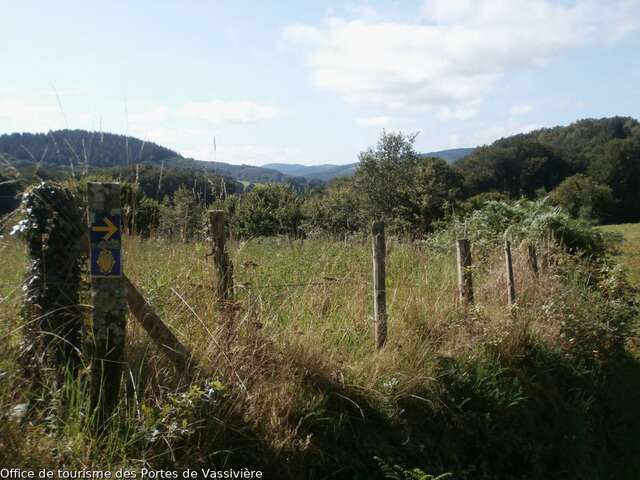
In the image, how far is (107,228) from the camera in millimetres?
3023

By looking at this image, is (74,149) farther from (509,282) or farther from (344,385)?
(509,282)

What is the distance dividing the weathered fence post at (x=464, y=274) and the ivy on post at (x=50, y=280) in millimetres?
4096

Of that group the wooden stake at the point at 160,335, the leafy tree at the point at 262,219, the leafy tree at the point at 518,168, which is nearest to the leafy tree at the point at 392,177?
the leafy tree at the point at 262,219

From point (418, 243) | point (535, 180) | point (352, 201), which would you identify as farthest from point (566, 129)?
point (418, 243)

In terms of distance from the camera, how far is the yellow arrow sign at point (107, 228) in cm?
301

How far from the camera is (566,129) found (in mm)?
110188

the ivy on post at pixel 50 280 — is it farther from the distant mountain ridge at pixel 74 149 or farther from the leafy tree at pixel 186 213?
the leafy tree at pixel 186 213

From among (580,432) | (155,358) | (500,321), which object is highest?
(155,358)

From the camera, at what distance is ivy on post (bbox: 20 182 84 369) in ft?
10.2

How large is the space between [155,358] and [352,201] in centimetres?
3406

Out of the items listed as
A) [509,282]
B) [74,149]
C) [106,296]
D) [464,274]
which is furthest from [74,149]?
[509,282]

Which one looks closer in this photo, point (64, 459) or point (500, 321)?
point (64, 459)

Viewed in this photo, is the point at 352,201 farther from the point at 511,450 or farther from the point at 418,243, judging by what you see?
the point at 511,450

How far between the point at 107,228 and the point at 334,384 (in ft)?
6.12
